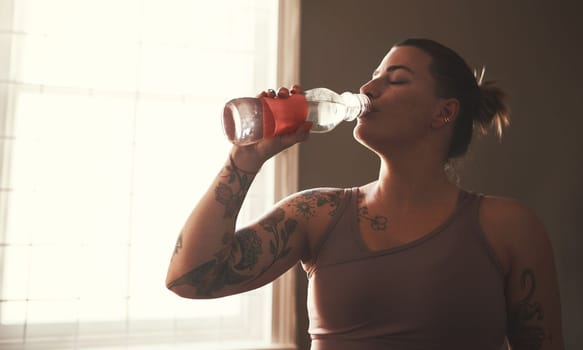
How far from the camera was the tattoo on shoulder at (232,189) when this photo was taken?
3.24 ft

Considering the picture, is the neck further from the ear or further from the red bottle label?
the red bottle label

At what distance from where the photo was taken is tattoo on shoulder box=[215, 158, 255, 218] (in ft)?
3.24

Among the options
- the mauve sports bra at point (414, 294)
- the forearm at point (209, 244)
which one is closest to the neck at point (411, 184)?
the mauve sports bra at point (414, 294)

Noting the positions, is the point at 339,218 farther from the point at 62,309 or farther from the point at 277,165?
the point at 62,309

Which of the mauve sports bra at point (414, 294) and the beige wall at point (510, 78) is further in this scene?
the beige wall at point (510, 78)

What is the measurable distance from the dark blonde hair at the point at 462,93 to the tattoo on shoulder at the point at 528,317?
0.36m

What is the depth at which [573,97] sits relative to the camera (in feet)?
7.52

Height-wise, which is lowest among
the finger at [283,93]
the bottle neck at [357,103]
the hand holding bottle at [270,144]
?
the hand holding bottle at [270,144]

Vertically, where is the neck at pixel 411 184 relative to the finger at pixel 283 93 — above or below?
below

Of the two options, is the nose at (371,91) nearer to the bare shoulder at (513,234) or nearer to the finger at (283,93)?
the finger at (283,93)

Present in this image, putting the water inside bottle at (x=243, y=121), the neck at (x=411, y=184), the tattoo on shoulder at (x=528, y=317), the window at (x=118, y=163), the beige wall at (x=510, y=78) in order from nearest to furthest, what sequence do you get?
the water inside bottle at (x=243, y=121) → the tattoo on shoulder at (x=528, y=317) → the neck at (x=411, y=184) → the window at (x=118, y=163) → the beige wall at (x=510, y=78)

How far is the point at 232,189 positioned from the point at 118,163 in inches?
35.9

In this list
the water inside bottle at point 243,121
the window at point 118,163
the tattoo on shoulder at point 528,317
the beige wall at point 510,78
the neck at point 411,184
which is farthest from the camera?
the beige wall at point 510,78

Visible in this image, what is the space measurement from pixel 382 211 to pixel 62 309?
1.19m
